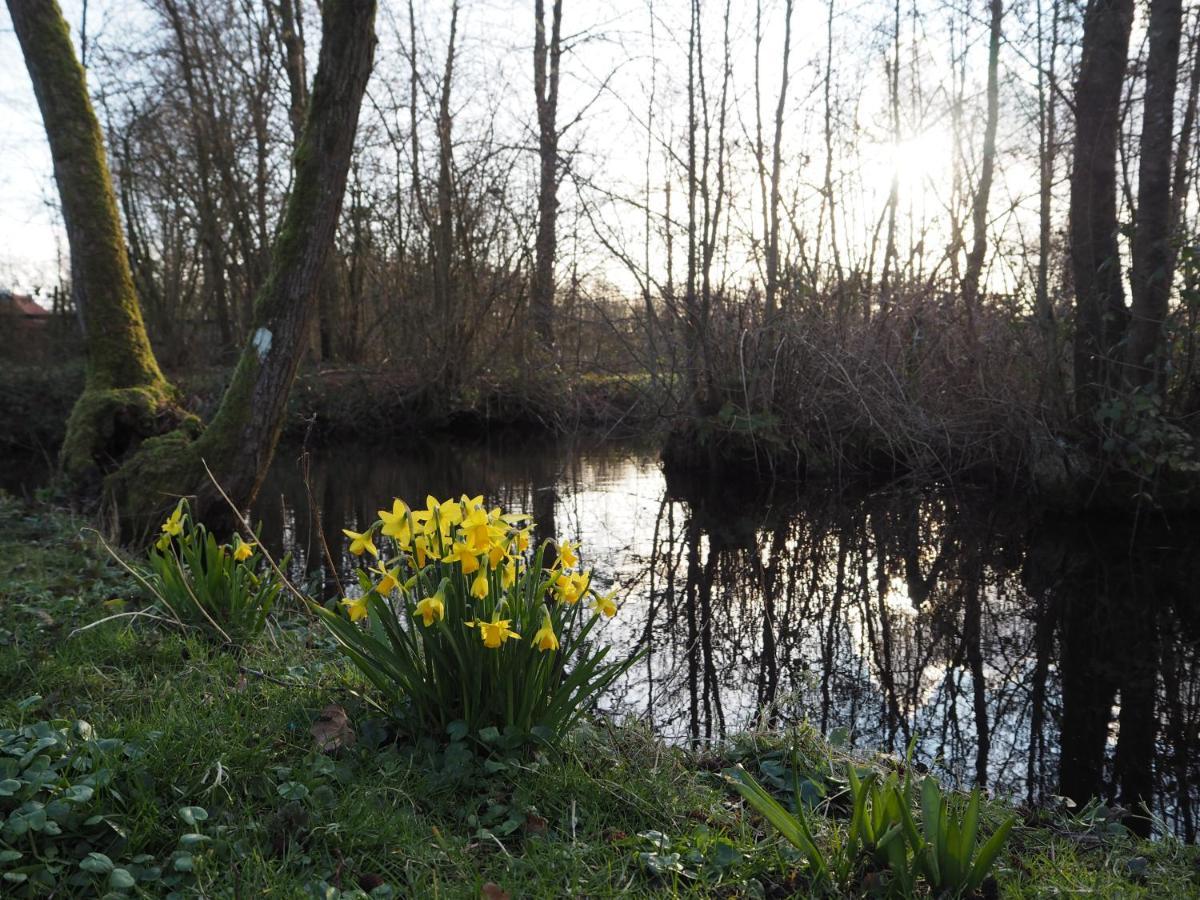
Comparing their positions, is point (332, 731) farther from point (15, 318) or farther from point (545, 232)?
point (15, 318)

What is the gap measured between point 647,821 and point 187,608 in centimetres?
230

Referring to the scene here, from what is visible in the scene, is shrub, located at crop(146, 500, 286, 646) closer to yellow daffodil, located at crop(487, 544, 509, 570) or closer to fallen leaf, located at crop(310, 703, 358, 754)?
fallen leaf, located at crop(310, 703, 358, 754)

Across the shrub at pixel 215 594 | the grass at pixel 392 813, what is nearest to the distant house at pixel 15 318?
the shrub at pixel 215 594

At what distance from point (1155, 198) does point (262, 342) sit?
23.0 ft

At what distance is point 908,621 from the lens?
526cm

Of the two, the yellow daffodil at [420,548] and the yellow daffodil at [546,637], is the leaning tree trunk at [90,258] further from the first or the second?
the yellow daffodil at [546,637]

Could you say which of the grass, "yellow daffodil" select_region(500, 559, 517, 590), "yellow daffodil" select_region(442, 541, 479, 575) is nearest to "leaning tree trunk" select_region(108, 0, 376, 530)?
the grass

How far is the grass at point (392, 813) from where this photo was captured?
1.90 metres

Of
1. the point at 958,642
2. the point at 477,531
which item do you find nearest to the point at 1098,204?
the point at 958,642

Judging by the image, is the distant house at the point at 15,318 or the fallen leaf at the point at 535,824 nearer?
the fallen leaf at the point at 535,824

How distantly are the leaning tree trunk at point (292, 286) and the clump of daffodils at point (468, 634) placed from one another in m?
3.77

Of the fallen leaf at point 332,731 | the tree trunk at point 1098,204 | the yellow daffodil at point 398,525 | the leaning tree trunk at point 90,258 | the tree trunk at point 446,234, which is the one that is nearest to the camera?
the yellow daffodil at point 398,525

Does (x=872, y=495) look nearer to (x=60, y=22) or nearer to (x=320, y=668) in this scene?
(x=320, y=668)

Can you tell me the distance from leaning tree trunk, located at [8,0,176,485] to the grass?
16.4ft
